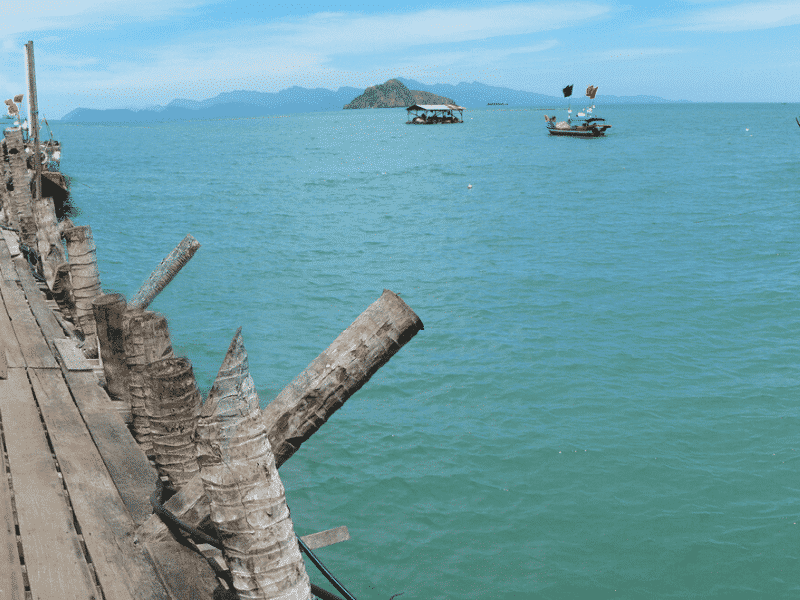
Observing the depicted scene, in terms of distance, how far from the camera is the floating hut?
9.29 ft

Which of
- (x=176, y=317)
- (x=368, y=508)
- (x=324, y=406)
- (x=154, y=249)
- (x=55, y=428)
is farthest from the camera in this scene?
(x=154, y=249)

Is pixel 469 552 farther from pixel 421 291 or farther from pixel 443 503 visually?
pixel 421 291

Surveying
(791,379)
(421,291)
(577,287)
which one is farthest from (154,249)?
(791,379)

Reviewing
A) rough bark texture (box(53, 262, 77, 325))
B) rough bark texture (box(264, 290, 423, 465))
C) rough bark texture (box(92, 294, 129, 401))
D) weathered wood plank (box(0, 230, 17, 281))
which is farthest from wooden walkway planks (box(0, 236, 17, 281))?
rough bark texture (box(264, 290, 423, 465))

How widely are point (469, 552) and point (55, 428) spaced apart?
211 inches

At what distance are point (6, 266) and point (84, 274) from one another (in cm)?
408

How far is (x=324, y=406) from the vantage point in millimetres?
3520

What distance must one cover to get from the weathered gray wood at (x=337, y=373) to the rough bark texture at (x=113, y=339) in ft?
9.67

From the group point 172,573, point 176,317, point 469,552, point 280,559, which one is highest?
point 280,559

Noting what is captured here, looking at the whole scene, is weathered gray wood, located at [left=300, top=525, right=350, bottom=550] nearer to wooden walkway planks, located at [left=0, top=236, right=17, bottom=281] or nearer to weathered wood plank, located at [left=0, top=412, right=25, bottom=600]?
weathered wood plank, located at [left=0, top=412, right=25, bottom=600]

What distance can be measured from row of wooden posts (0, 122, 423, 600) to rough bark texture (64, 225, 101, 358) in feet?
10.4

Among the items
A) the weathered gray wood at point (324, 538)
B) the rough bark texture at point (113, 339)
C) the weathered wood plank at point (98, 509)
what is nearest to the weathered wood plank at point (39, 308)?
the rough bark texture at point (113, 339)

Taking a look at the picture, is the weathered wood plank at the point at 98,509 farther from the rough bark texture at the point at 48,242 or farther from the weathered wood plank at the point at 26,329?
the rough bark texture at the point at 48,242

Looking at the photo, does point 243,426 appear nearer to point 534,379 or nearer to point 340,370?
point 340,370
